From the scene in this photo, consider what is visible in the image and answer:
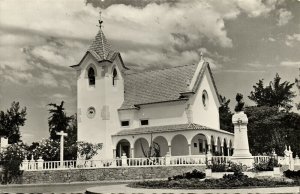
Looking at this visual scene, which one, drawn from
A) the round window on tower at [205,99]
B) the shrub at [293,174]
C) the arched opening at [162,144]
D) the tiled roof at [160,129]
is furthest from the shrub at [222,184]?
the round window on tower at [205,99]

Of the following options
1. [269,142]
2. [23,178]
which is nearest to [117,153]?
[23,178]

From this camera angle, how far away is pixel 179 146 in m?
41.3

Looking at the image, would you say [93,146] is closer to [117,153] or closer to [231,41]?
[117,153]

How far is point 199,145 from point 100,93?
10.7 meters

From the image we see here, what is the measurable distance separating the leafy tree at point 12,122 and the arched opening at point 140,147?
23.2 metres

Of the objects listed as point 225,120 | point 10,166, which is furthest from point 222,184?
point 225,120

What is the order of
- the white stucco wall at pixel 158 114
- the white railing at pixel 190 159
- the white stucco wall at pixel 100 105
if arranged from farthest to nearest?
1. the white stucco wall at pixel 100 105
2. the white stucco wall at pixel 158 114
3. the white railing at pixel 190 159

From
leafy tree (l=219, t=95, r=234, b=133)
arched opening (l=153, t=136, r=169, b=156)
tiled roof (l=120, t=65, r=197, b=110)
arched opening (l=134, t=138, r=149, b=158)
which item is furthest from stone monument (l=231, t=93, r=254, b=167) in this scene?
leafy tree (l=219, t=95, r=234, b=133)

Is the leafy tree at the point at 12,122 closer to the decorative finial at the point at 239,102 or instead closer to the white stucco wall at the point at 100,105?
the white stucco wall at the point at 100,105

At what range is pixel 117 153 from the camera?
144ft

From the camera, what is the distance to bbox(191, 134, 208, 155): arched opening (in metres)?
41.0

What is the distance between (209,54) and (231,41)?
31.0ft

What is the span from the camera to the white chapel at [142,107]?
4116cm

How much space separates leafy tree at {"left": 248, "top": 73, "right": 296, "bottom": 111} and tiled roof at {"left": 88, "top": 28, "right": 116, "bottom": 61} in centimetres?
3168
